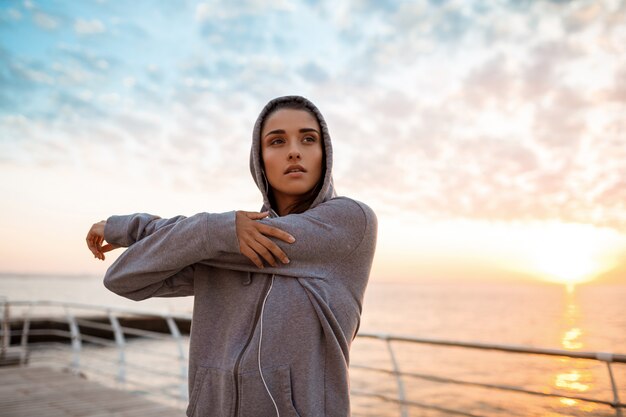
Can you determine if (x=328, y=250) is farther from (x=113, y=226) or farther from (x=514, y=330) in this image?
(x=514, y=330)

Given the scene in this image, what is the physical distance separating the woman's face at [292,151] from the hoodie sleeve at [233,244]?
0.10m

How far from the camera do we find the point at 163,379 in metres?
12.2

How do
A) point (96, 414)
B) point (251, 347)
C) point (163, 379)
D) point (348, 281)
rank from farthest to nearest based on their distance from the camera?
point (163, 379)
point (96, 414)
point (348, 281)
point (251, 347)

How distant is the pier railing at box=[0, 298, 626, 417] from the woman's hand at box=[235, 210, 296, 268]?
1444mm

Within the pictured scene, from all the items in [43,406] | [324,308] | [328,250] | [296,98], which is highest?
[296,98]

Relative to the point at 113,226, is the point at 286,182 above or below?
above

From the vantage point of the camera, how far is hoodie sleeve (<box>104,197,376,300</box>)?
3.45 feet

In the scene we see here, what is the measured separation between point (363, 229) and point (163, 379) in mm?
12521

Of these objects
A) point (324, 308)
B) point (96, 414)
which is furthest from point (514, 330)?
point (324, 308)

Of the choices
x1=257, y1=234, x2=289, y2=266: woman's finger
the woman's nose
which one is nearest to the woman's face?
the woman's nose

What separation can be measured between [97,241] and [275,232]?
1.87 feet

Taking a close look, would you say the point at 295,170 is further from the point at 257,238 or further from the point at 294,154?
the point at 257,238

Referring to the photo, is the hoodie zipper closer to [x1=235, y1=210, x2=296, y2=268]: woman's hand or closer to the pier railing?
[x1=235, y1=210, x2=296, y2=268]: woman's hand

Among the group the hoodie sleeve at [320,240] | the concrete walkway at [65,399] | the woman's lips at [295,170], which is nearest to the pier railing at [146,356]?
the concrete walkway at [65,399]
